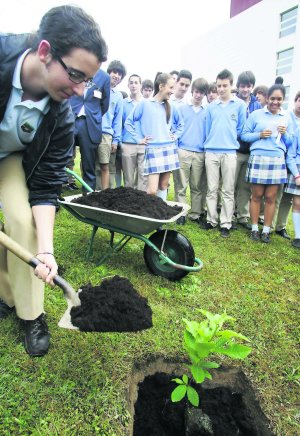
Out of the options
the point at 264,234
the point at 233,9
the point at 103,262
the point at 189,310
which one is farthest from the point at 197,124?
the point at 233,9

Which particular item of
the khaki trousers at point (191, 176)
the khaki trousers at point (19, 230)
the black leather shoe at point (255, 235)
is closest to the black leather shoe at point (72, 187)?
the khaki trousers at point (191, 176)

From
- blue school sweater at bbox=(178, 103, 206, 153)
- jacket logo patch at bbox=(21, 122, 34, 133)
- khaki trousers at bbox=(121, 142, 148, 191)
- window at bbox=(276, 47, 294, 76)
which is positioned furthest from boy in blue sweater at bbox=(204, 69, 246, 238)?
window at bbox=(276, 47, 294, 76)

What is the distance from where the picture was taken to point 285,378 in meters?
2.14

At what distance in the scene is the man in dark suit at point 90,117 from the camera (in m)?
4.80

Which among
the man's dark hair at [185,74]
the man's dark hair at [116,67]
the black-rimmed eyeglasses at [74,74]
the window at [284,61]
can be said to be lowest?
the black-rimmed eyeglasses at [74,74]

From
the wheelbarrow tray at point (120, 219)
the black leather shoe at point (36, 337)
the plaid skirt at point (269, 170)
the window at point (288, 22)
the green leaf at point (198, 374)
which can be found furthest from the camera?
the window at point (288, 22)

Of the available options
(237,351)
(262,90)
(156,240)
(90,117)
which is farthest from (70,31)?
(262,90)

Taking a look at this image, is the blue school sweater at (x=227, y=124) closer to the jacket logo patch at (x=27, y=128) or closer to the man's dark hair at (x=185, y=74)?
the man's dark hair at (x=185, y=74)

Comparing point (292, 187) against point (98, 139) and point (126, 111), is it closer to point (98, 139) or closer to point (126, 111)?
point (98, 139)

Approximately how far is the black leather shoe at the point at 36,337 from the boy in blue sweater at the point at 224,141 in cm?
315

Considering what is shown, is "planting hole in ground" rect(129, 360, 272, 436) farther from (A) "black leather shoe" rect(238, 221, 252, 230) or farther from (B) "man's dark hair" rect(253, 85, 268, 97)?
(B) "man's dark hair" rect(253, 85, 268, 97)

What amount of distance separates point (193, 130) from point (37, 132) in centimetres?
360

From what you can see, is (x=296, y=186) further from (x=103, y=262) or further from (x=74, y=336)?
(x=74, y=336)

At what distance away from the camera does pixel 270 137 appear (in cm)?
454
